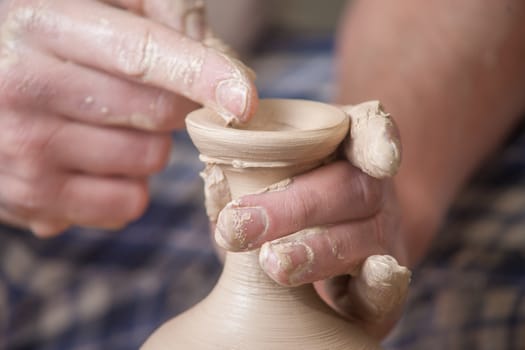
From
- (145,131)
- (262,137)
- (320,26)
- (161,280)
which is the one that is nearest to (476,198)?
(161,280)

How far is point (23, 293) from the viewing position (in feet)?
6.09

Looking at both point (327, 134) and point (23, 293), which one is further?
point (23, 293)

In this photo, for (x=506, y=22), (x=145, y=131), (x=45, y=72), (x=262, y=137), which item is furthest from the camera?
(x=506, y=22)

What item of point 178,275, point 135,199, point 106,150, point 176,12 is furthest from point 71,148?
point 178,275

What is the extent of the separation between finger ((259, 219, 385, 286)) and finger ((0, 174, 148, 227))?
53 cm

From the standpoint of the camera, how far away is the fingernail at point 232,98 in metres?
0.91

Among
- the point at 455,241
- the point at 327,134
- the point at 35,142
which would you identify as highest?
the point at 327,134

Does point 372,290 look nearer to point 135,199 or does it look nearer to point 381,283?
point 381,283

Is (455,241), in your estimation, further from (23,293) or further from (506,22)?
(23,293)

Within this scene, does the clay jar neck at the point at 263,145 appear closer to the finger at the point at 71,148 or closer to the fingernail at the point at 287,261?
the fingernail at the point at 287,261

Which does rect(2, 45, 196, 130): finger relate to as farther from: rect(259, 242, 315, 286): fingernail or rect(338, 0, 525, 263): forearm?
rect(338, 0, 525, 263): forearm

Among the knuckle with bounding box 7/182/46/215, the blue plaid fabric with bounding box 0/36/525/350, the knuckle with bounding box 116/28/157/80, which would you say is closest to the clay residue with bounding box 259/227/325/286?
the knuckle with bounding box 116/28/157/80

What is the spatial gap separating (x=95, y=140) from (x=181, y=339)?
0.46 m

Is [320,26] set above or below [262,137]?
below
